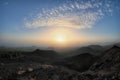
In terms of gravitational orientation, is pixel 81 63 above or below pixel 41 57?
below

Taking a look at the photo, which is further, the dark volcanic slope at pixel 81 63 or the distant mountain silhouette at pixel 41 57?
the distant mountain silhouette at pixel 41 57

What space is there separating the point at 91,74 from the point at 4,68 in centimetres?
2122

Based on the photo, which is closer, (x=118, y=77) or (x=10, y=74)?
(x=118, y=77)

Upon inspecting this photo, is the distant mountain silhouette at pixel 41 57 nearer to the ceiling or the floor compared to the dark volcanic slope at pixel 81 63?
nearer to the ceiling

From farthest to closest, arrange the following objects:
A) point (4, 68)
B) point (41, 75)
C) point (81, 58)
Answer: point (81, 58) → point (4, 68) → point (41, 75)

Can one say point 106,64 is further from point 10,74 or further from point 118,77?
point 10,74

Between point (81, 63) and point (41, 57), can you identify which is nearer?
point (81, 63)

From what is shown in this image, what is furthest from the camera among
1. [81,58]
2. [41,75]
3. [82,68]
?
[81,58]

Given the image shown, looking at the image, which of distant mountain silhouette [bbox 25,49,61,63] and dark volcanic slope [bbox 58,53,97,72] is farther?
distant mountain silhouette [bbox 25,49,61,63]

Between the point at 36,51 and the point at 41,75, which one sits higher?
the point at 36,51

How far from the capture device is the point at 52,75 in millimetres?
35750

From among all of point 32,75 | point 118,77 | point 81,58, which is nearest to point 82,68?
point 81,58

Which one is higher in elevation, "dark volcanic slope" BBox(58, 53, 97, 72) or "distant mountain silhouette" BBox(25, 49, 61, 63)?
"distant mountain silhouette" BBox(25, 49, 61, 63)

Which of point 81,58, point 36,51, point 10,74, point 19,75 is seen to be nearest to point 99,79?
point 19,75
